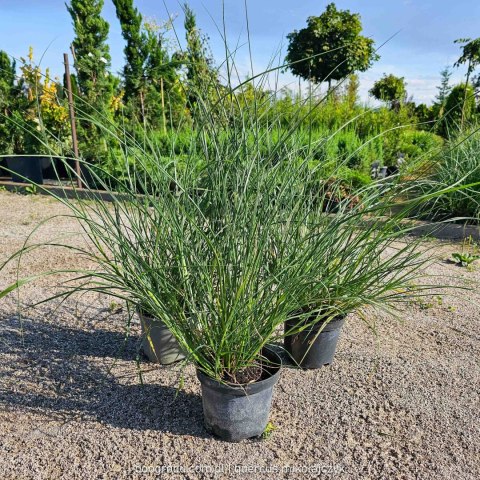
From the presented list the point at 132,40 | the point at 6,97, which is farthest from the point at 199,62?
the point at 132,40

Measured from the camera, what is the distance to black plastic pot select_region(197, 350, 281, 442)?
1.39 meters

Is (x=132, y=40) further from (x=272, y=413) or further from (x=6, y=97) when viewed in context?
(x=272, y=413)

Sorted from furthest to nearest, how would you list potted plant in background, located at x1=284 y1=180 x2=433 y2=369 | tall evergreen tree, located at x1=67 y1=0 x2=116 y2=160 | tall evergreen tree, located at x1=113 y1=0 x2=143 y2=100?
tall evergreen tree, located at x1=113 y1=0 x2=143 y2=100 → tall evergreen tree, located at x1=67 y1=0 x2=116 y2=160 → potted plant in background, located at x1=284 y1=180 x2=433 y2=369

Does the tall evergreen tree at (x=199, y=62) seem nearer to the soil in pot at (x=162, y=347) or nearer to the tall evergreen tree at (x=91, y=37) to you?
the soil in pot at (x=162, y=347)

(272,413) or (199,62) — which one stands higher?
(199,62)

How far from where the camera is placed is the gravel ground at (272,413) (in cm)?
137

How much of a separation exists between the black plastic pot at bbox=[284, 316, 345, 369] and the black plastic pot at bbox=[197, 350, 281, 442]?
1.16ft

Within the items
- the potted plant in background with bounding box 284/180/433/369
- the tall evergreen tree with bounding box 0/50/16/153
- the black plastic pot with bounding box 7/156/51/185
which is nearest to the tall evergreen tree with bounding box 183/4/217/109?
the potted plant in background with bounding box 284/180/433/369

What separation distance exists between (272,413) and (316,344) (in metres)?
0.35

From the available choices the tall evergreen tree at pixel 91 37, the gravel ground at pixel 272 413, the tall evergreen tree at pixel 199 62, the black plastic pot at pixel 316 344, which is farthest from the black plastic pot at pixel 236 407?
the tall evergreen tree at pixel 91 37

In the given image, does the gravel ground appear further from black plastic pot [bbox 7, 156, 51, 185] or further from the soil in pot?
black plastic pot [bbox 7, 156, 51, 185]

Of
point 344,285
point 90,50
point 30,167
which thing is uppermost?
point 90,50

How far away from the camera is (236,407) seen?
1.41 metres

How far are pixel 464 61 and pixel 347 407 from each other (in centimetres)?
1164
